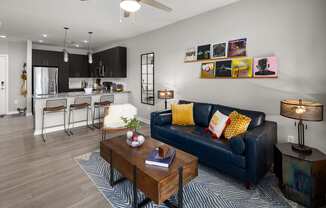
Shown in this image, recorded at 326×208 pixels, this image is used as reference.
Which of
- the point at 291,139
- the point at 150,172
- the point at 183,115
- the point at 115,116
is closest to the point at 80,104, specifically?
the point at 115,116

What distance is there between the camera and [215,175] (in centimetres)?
259

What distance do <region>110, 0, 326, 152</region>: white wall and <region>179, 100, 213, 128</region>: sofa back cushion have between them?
345 millimetres

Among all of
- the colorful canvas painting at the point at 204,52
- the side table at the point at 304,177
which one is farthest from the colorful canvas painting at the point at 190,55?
the side table at the point at 304,177

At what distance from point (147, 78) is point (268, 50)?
329cm

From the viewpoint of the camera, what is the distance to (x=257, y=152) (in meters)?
2.13

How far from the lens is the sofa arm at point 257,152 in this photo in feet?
6.93

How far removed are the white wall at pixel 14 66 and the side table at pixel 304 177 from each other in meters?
8.23

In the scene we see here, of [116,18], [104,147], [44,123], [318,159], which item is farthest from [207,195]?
[44,123]

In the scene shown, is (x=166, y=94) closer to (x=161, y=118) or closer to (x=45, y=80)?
(x=161, y=118)

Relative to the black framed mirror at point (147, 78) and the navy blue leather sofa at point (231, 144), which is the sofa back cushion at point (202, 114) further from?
the black framed mirror at point (147, 78)

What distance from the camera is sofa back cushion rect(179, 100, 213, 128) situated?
11.0ft

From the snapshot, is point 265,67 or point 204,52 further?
point 204,52

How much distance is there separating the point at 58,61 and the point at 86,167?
19.1 feet

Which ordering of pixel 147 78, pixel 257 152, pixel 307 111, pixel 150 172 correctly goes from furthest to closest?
pixel 147 78 < pixel 257 152 < pixel 307 111 < pixel 150 172
